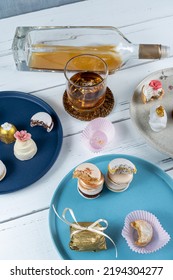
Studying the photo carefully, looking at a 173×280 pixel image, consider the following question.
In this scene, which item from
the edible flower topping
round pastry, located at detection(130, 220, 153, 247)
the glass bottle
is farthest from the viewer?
the glass bottle

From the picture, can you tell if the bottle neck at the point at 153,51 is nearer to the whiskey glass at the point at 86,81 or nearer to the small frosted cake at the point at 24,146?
the whiskey glass at the point at 86,81

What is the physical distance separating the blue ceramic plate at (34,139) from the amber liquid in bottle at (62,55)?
10 cm

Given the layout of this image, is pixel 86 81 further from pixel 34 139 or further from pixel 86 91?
pixel 34 139

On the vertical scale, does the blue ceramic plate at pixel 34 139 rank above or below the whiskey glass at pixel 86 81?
below

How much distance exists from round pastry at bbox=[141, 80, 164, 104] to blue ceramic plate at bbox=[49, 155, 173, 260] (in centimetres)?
14

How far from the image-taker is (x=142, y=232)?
65cm

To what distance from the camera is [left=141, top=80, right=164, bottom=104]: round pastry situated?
2.58ft

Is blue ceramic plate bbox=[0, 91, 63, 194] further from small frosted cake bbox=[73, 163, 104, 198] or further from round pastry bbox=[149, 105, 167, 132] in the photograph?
round pastry bbox=[149, 105, 167, 132]

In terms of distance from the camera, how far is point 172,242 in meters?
0.67

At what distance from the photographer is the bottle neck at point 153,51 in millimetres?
848

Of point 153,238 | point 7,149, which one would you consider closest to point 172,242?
point 153,238

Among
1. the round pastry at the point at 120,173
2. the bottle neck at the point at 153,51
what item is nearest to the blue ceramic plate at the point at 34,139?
the round pastry at the point at 120,173

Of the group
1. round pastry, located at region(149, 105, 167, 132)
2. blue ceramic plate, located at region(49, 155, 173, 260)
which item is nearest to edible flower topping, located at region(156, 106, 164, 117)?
round pastry, located at region(149, 105, 167, 132)

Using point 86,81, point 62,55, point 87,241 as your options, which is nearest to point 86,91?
point 86,81
